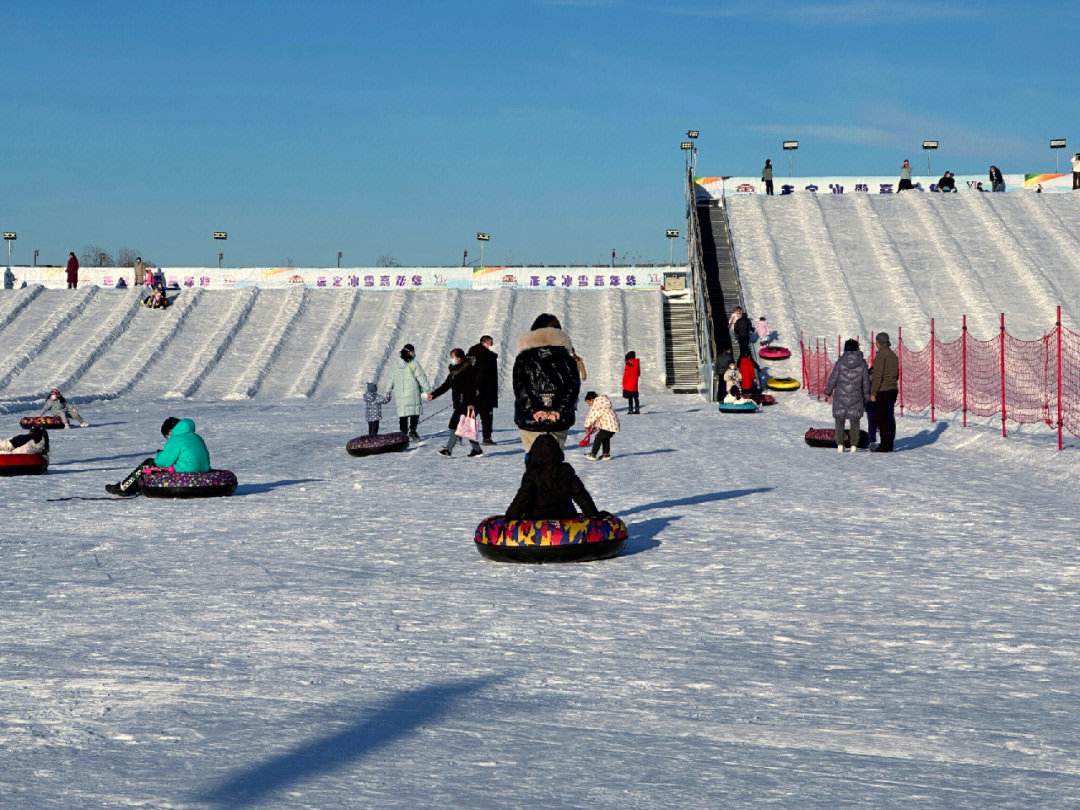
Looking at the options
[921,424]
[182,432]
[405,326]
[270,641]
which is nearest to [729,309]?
[405,326]

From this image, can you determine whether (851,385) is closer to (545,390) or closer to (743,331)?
(545,390)

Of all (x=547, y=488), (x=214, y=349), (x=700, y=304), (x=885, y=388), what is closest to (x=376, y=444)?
(x=885, y=388)

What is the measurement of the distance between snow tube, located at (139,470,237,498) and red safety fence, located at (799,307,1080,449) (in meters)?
11.7

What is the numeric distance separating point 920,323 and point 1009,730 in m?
36.0

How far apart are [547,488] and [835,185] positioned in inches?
1920

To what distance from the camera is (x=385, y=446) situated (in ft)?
60.7

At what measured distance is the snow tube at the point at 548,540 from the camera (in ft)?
29.4

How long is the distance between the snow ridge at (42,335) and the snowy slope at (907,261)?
69.5 ft

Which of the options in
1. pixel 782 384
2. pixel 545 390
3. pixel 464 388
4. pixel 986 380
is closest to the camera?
pixel 545 390

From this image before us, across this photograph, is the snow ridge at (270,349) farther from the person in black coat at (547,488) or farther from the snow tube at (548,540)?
the snow tube at (548,540)

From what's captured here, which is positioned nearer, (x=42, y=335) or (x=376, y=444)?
(x=376, y=444)

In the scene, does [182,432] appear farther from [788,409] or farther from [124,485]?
[788,409]

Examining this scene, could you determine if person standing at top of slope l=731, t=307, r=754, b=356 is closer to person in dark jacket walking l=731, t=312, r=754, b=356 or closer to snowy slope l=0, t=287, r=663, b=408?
person in dark jacket walking l=731, t=312, r=754, b=356

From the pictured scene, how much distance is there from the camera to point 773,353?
3644cm
